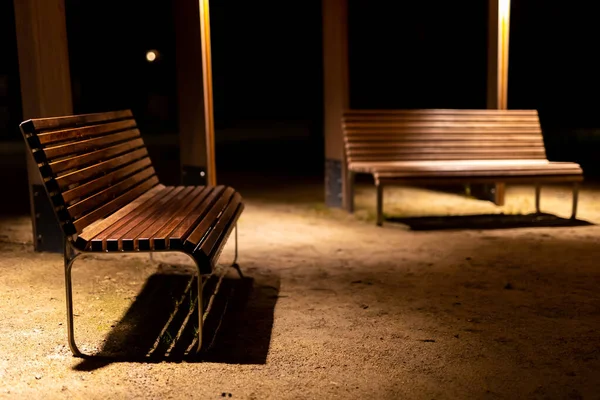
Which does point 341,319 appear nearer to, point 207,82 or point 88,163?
point 88,163

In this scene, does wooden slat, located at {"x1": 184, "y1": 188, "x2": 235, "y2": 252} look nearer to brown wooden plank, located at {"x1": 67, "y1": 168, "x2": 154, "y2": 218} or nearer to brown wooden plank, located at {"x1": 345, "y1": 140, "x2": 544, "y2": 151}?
brown wooden plank, located at {"x1": 67, "y1": 168, "x2": 154, "y2": 218}

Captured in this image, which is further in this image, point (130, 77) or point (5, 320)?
point (130, 77)

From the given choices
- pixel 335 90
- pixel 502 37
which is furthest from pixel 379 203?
pixel 502 37

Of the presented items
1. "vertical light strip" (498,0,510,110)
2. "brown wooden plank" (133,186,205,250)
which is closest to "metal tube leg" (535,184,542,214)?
"vertical light strip" (498,0,510,110)

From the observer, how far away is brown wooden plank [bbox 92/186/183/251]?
3598 mm

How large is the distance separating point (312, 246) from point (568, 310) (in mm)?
2468

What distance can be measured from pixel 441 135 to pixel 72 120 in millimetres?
4719

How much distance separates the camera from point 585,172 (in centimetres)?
1171

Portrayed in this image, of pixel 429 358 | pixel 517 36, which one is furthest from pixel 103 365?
→ pixel 517 36

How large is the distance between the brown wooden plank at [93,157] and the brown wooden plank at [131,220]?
0.37 metres

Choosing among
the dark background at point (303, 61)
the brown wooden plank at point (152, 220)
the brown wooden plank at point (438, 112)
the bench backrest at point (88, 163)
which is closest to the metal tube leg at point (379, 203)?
the brown wooden plank at point (438, 112)

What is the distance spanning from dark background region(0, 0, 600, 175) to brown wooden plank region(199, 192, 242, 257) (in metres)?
15.1

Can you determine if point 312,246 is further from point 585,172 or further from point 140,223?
point 585,172

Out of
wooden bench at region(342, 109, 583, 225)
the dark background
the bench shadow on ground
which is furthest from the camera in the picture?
the dark background
